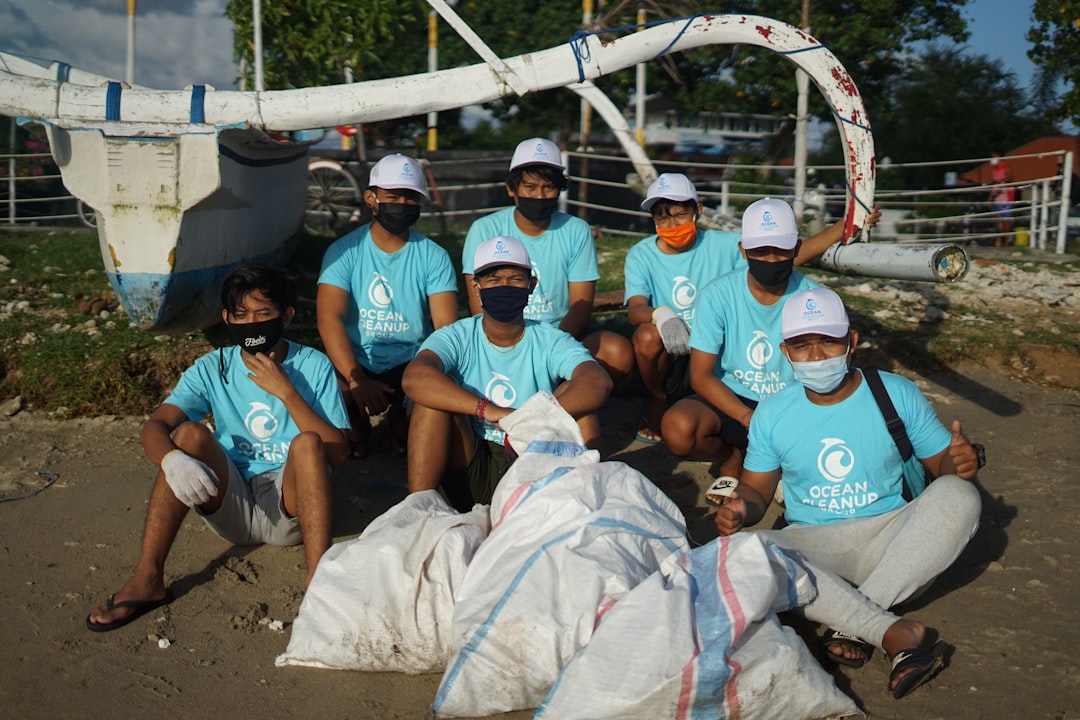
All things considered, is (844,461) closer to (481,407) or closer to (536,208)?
(481,407)

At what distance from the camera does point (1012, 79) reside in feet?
68.5

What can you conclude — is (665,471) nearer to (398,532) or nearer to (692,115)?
(398,532)

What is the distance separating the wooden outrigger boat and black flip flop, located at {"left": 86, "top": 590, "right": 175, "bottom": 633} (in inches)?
100

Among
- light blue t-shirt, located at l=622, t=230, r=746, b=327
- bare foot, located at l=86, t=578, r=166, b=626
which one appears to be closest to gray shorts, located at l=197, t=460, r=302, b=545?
bare foot, located at l=86, t=578, r=166, b=626

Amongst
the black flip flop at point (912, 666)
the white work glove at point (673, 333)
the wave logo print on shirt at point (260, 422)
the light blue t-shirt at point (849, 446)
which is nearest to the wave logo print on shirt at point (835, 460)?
the light blue t-shirt at point (849, 446)

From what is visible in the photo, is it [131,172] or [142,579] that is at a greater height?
[131,172]

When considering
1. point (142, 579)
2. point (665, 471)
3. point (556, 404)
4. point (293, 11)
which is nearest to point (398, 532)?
point (556, 404)

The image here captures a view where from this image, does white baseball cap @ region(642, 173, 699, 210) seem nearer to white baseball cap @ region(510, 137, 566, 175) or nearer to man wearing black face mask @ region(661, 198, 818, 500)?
white baseball cap @ region(510, 137, 566, 175)

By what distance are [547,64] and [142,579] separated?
3.98m

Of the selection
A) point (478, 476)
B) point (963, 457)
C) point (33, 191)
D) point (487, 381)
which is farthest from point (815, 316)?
point (33, 191)

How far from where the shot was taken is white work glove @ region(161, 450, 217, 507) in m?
3.48

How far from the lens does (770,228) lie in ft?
14.7

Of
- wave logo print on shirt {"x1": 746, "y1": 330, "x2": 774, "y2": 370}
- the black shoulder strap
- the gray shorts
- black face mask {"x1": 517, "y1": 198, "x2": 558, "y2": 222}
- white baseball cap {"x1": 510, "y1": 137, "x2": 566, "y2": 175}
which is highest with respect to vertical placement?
white baseball cap {"x1": 510, "y1": 137, "x2": 566, "y2": 175}

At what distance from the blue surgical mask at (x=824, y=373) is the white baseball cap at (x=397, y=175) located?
7.81 ft
